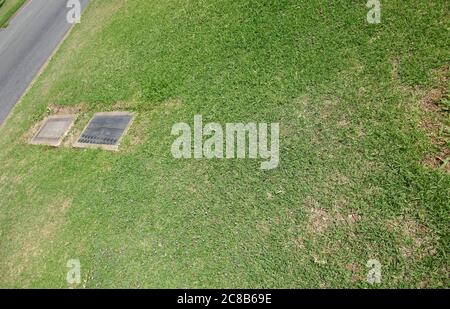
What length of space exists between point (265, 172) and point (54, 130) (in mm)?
6140

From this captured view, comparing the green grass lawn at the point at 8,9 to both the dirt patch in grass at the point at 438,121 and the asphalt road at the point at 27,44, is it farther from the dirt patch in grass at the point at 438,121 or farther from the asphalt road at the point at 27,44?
the dirt patch in grass at the point at 438,121

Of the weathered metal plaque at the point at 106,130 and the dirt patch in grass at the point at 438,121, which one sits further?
the weathered metal plaque at the point at 106,130

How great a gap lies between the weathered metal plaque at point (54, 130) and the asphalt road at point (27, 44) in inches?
113

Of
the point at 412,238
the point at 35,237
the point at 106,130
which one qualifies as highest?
the point at 106,130

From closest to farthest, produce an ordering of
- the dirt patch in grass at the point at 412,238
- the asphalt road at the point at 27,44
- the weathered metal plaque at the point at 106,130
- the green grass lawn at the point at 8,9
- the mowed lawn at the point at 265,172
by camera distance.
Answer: the dirt patch in grass at the point at 412,238, the mowed lawn at the point at 265,172, the weathered metal plaque at the point at 106,130, the asphalt road at the point at 27,44, the green grass lawn at the point at 8,9

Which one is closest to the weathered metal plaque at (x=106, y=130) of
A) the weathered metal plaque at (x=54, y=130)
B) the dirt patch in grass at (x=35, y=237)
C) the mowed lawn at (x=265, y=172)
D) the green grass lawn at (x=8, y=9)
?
the mowed lawn at (x=265, y=172)

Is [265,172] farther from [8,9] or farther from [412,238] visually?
[8,9]

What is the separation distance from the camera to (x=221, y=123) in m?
6.45

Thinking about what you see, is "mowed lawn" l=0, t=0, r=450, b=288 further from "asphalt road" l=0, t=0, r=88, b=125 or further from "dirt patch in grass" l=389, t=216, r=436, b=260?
"asphalt road" l=0, t=0, r=88, b=125

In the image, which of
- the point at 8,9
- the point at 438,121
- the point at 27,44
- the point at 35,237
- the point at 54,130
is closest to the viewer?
the point at 438,121

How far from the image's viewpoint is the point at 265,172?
18.4 ft

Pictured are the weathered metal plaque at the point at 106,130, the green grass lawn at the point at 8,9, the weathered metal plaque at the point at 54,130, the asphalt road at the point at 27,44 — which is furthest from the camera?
the green grass lawn at the point at 8,9

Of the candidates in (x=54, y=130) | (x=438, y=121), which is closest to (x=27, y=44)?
(x=54, y=130)

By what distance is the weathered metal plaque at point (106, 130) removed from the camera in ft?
25.3
